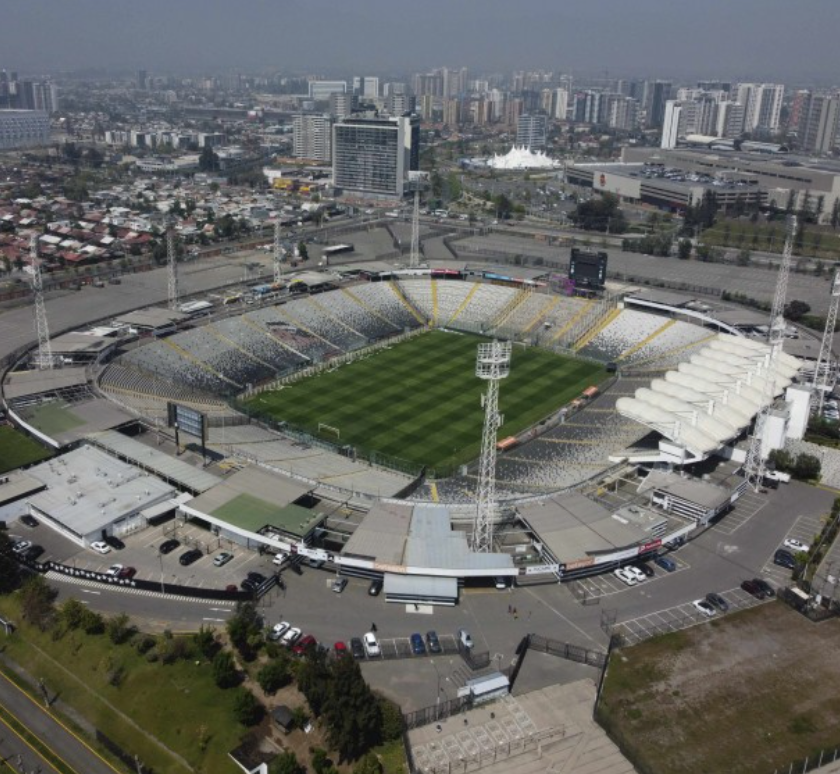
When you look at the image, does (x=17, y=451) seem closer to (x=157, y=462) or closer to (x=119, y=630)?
(x=157, y=462)

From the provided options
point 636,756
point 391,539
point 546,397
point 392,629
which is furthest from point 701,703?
point 546,397

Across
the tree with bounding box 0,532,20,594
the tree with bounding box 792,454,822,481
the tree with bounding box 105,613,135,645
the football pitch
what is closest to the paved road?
the tree with bounding box 105,613,135,645

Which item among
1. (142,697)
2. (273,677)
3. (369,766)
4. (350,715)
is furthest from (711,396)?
(142,697)

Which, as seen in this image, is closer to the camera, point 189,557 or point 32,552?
→ point 189,557

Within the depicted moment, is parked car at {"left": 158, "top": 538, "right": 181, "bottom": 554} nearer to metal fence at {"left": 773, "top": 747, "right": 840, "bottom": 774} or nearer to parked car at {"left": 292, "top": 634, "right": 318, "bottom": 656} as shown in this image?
parked car at {"left": 292, "top": 634, "right": 318, "bottom": 656}

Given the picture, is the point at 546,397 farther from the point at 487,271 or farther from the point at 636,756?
the point at 636,756

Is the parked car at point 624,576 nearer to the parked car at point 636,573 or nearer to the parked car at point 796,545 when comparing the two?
the parked car at point 636,573
